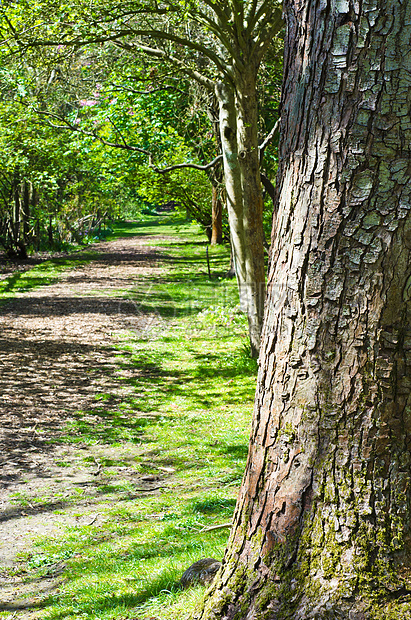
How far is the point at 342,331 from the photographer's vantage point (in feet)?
6.83

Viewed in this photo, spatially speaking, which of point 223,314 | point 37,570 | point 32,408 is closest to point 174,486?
point 37,570

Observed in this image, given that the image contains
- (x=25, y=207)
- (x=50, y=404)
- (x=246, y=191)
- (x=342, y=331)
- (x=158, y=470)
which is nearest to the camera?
(x=342, y=331)

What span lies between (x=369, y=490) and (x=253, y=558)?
52 centimetres

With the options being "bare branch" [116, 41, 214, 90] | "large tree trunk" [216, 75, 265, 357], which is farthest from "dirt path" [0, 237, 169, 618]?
"bare branch" [116, 41, 214, 90]

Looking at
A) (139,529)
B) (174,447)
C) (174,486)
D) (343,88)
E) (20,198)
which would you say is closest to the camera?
(343,88)

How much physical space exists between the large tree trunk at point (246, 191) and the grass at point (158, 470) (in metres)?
1.12

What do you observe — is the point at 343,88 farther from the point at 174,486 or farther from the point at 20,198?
the point at 20,198

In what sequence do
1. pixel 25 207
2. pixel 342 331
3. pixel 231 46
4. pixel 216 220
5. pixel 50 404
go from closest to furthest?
pixel 342 331 → pixel 50 404 → pixel 231 46 → pixel 25 207 → pixel 216 220

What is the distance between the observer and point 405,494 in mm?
2086

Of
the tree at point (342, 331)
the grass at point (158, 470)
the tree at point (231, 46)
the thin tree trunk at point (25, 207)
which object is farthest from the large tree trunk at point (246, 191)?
the thin tree trunk at point (25, 207)

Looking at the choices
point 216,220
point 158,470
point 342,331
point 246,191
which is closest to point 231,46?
point 246,191

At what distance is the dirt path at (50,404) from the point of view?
4.45m

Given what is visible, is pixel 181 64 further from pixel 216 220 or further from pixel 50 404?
pixel 216 220

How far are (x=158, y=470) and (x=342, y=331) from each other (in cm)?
402
